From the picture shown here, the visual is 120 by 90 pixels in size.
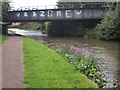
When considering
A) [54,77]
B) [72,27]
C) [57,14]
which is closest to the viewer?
[54,77]

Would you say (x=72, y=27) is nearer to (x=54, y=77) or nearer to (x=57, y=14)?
(x=57, y=14)

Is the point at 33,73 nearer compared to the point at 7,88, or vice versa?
the point at 7,88

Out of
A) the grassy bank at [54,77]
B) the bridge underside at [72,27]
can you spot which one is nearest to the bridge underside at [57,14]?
the bridge underside at [72,27]

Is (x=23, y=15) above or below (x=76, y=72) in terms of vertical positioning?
above

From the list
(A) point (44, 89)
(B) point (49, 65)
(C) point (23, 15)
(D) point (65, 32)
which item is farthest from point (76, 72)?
(D) point (65, 32)

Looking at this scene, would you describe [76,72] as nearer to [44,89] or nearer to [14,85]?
[44,89]

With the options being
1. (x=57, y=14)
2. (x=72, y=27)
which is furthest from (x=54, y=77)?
(x=72, y=27)

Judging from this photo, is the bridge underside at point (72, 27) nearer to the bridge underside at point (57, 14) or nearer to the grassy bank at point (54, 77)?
the bridge underside at point (57, 14)

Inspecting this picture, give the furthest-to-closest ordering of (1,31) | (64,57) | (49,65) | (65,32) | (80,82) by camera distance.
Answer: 1. (65,32)
2. (1,31)
3. (64,57)
4. (49,65)
5. (80,82)

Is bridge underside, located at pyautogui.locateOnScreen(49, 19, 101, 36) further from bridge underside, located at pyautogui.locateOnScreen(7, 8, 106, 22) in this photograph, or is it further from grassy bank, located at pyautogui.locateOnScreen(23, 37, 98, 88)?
grassy bank, located at pyautogui.locateOnScreen(23, 37, 98, 88)

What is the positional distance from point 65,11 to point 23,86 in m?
31.2

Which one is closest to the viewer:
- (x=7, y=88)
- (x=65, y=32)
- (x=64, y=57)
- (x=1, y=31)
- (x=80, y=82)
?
(x=7, y=88)

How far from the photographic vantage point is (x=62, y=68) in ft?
27.2

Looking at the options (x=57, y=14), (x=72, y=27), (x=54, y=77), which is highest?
(x=57, y=14)
